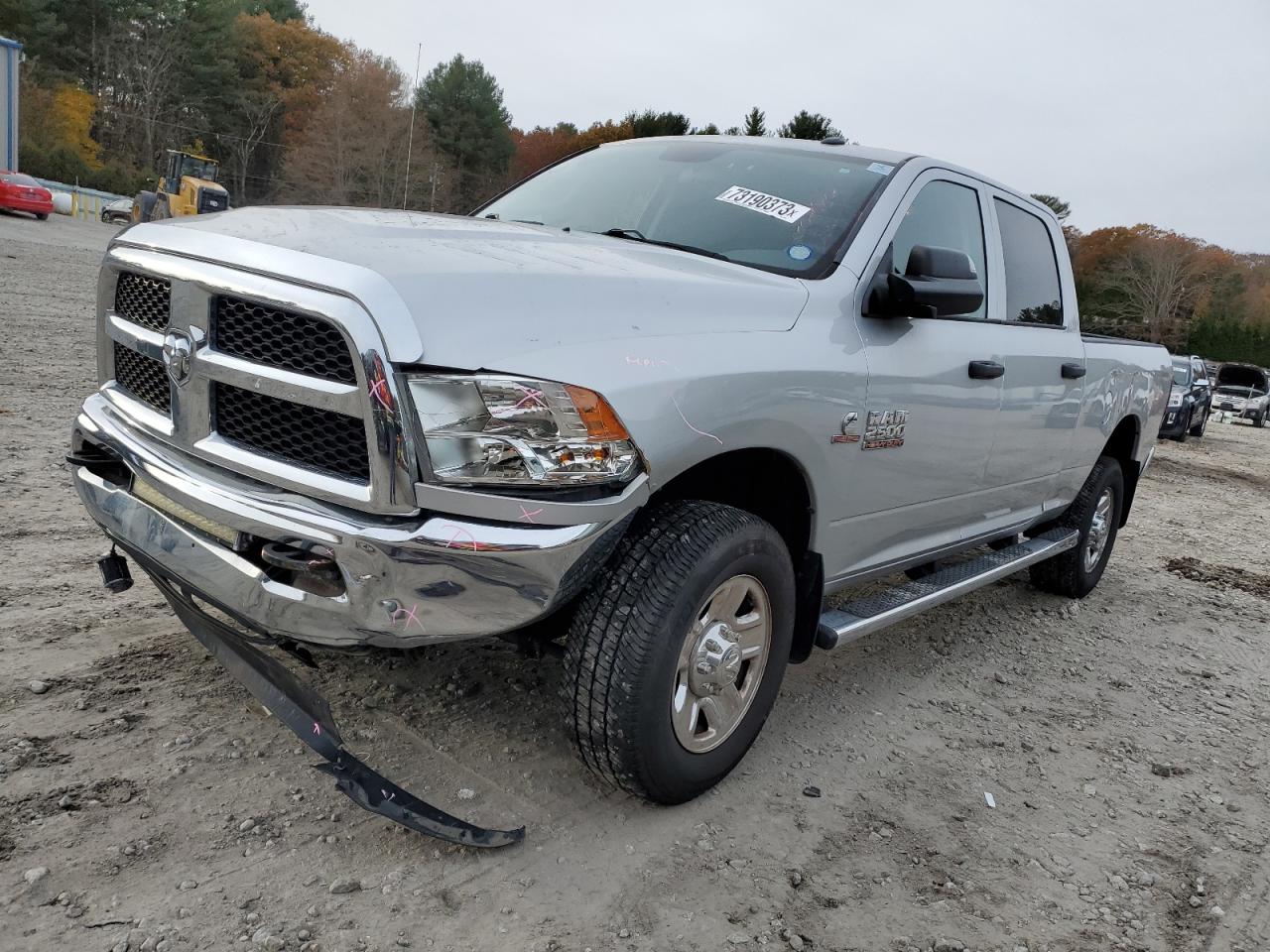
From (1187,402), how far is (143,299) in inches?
749

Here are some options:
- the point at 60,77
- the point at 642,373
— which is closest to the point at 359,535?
the point at 642,373

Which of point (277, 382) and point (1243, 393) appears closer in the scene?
point (277, 382)

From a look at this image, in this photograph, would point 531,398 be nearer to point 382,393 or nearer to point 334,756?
point 382,393

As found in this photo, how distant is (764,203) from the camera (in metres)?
3.40

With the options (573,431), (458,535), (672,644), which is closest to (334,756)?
(458,535)

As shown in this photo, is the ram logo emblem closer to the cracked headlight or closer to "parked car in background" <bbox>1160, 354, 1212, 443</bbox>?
the cracked headlight

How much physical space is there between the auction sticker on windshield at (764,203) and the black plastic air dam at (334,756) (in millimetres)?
2070

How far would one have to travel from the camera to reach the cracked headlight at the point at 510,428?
2.10m

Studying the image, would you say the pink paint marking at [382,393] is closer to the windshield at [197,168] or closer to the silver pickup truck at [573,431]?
the silver pickup truck at [573,431]

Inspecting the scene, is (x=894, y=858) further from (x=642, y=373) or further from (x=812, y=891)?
(x=642, y=373)

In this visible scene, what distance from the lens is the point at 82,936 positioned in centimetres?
202

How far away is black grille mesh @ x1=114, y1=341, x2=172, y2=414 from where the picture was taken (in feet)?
8.61

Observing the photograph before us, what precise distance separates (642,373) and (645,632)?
617 mm

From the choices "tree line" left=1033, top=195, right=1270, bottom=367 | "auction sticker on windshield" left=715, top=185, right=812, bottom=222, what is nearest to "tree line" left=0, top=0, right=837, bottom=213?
"tree line" left=1033, top=195, right=1270, bottom=367
